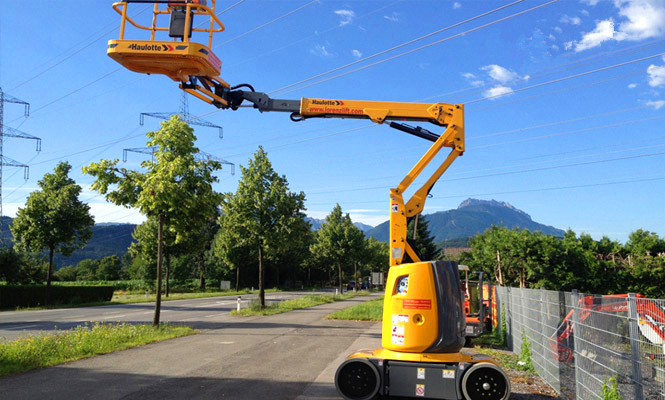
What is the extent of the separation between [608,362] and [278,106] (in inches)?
281

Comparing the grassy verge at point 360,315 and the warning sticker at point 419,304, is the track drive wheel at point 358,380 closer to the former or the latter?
the warning sticker at point 419,304

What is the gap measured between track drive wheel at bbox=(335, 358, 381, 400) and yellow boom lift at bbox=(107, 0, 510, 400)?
0.05 ft

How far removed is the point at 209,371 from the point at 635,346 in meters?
7.40

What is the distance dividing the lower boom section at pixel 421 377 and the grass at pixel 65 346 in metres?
6.60

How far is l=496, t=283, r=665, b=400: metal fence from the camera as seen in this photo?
15.7 feet

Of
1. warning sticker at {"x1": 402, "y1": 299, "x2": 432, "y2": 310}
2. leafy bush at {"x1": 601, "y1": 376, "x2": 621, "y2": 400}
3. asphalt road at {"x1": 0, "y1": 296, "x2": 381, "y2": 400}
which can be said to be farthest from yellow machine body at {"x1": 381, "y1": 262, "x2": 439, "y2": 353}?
leafy bush at {"x1": 601, "y1": 376, "x2": 621, "y2": 400}

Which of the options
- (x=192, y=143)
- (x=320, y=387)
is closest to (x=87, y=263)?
(x=192, y=143)

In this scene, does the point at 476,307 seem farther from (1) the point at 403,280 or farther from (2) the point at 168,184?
(2) the point at 168,184

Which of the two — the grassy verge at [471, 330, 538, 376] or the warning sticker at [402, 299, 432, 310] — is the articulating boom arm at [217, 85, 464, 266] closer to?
the warning sticker at [402, 299, 432, 310]

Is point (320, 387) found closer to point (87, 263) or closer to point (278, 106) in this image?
point (278, 106)

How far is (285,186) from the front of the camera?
26516 mm

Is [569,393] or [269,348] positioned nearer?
[569,393]

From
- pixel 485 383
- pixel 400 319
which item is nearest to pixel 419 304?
pixel 400 319

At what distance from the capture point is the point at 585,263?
93.6ft
